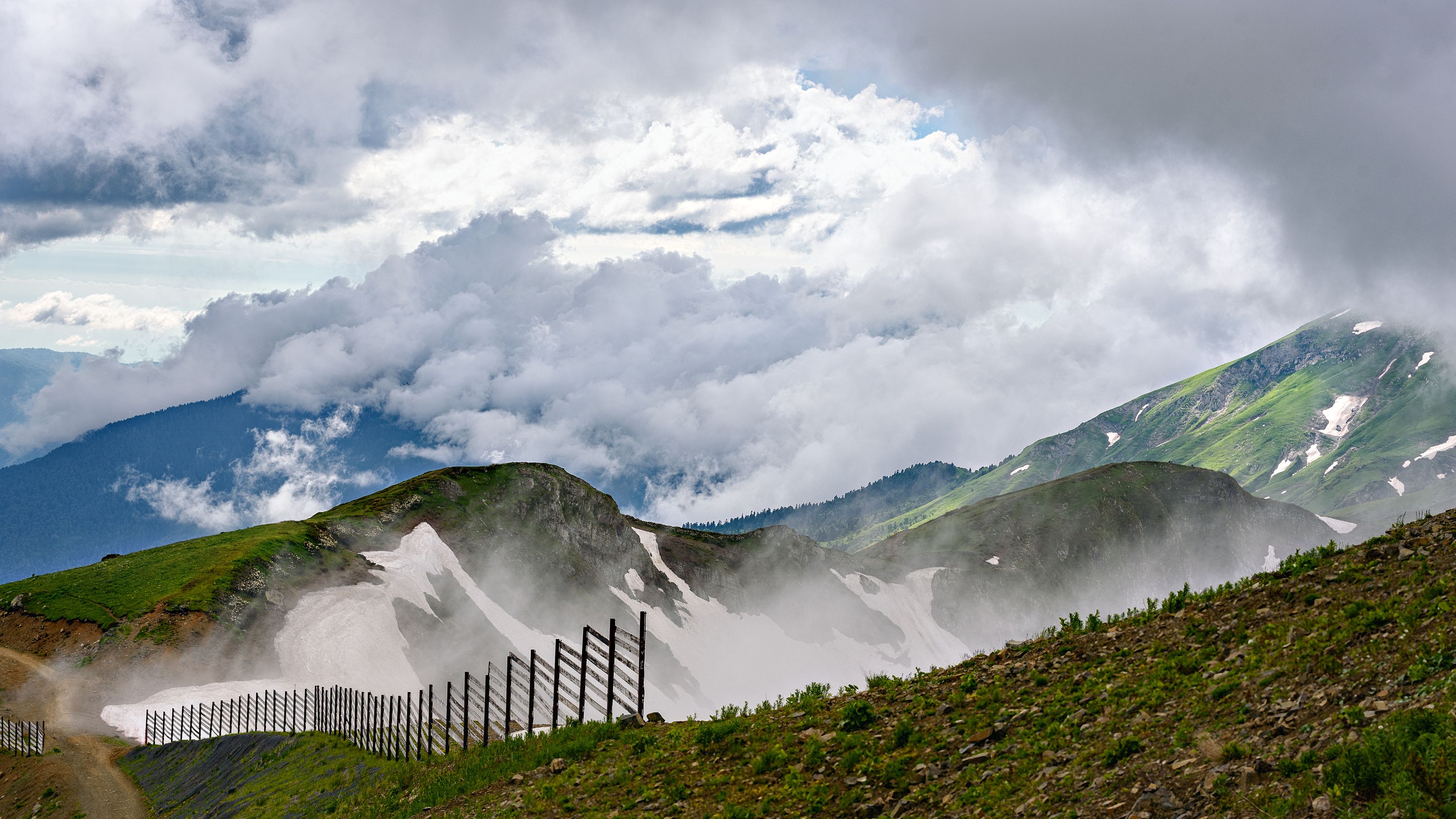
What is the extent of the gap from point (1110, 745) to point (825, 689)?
31.7ft

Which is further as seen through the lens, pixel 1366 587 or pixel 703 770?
pixel 703 770

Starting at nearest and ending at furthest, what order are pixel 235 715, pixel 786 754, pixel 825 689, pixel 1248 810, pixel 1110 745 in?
pixel 1248 810, pixel 1110 745, pixel 786 754, pixel 825 689, pixel 235 715

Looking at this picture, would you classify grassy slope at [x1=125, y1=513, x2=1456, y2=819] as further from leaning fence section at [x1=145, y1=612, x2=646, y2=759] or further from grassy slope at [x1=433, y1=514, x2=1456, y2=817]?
leaning fence section at [x1=145, y1=612, x2=646, y2=759]

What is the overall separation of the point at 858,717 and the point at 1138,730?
600 centimetres

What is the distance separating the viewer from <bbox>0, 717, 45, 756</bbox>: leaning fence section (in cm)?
5419

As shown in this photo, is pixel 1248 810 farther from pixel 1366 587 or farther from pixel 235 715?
pixel 235 715

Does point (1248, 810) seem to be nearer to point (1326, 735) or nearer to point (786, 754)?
point (1326, 735)

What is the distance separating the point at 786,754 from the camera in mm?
17422

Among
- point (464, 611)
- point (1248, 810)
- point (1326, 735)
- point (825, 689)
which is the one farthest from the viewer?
point (464, 611)

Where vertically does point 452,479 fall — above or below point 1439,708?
above

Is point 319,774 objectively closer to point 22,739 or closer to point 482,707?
point 482,707

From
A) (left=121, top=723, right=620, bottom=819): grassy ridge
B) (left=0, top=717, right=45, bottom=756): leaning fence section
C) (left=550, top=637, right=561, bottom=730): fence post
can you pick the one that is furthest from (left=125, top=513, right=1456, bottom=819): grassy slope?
(left=0, top=717, right=45, bottom=756): leaning fence section

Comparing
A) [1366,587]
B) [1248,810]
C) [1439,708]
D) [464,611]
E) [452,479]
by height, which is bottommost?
[1248,810]

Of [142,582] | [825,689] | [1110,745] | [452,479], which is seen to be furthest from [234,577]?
[1110,745]
